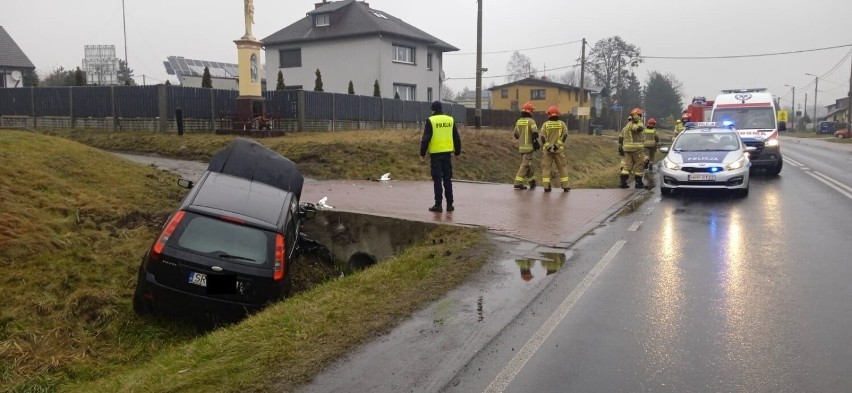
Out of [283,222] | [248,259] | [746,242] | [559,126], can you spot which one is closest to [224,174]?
[283,222]

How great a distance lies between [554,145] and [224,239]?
8473 millimetres

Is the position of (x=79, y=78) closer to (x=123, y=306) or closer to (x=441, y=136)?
(x=441, y=136)

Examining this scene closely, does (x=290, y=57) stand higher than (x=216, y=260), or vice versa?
(x=290, y=57)

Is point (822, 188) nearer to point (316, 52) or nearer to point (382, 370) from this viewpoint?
point (382, 370)

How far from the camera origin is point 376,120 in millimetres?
29609

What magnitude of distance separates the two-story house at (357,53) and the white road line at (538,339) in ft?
107

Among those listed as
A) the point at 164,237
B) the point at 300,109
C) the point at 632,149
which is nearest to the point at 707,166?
the point at 632,149

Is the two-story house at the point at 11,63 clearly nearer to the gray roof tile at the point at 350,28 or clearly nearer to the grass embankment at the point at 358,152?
the gray roof tile at the point at 350,28

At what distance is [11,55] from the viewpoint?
44438mm

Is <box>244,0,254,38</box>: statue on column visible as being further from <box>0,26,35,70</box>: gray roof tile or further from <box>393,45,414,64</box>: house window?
<box>0,26,35,70</box>: gray roof tile

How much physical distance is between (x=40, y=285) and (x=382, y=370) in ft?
17.5

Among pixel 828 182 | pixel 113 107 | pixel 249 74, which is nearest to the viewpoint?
pixel 828 182

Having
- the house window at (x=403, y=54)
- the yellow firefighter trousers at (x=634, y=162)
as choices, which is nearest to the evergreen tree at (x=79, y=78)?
the house window at (x=403, y=54)

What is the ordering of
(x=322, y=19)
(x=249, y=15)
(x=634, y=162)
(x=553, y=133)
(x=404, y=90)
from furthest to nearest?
(x=322, y=19), (x=404, y=90), (x=249, y=15), (x=634, y=162), (x=553, y=133)
